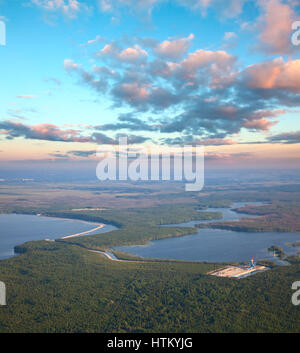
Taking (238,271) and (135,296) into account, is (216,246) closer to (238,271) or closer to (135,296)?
(238,271)

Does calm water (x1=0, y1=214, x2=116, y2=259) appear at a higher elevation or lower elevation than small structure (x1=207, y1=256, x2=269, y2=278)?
higher

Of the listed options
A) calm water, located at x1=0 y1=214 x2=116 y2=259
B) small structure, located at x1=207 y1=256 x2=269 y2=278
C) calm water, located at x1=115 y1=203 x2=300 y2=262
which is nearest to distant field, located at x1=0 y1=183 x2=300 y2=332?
small structure, located at x1=207 y1=256 x2=269 y2=278

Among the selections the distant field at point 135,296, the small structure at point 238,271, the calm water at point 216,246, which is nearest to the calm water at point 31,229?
the distant field at point 135,296

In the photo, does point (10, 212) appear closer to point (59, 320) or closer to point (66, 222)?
point (66, 222)

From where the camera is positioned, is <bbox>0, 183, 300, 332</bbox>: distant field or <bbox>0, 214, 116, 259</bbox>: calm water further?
<bbox>0, 214, 116, 259</bbox>: calm water

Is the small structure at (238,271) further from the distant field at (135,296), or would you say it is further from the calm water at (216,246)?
the calm water at (216,246)

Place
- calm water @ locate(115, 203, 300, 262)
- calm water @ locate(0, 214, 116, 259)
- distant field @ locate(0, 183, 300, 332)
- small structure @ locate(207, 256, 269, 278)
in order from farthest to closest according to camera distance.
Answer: calm water @ locate(0, 214, 116, 259), calm water @ locate(115, 203, 300, 262), small structure @ locate(207, 256, 269, 278), distant field @ locate(0, 183, 300, 332)

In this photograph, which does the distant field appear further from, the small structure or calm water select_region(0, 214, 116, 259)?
calm water select_region(0, 214, 116, 259)
